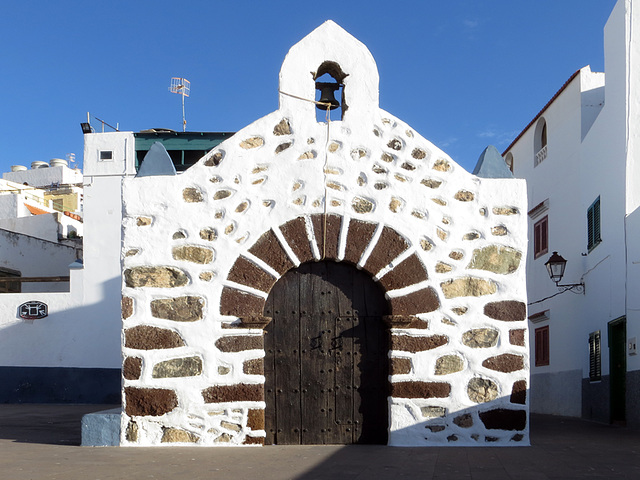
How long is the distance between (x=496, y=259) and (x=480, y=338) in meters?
0.76

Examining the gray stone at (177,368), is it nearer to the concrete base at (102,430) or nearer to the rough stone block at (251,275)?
the concrete base at (102,430)

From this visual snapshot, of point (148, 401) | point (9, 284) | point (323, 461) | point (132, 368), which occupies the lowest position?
point (323, 461)

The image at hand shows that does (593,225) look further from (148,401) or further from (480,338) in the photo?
(148,401)

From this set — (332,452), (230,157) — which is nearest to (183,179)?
(230,157)

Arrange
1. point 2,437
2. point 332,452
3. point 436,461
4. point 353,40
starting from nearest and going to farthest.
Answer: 1. point 436,461
2. point 332,452
3. point 353,40
4. point 2,437

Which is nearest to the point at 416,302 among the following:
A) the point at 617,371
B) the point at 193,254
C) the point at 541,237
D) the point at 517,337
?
the point at 517,337

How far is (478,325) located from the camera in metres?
7.32

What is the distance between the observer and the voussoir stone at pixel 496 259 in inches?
292

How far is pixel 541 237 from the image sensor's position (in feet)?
48.9

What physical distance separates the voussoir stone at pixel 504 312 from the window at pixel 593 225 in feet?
15.7

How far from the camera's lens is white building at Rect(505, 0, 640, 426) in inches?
409

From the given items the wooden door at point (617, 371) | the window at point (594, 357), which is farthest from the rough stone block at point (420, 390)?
the window at point (594, 357)

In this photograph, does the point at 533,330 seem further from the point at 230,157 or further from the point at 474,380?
the point at 230,157

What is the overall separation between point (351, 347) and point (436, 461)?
1578 millimetres
